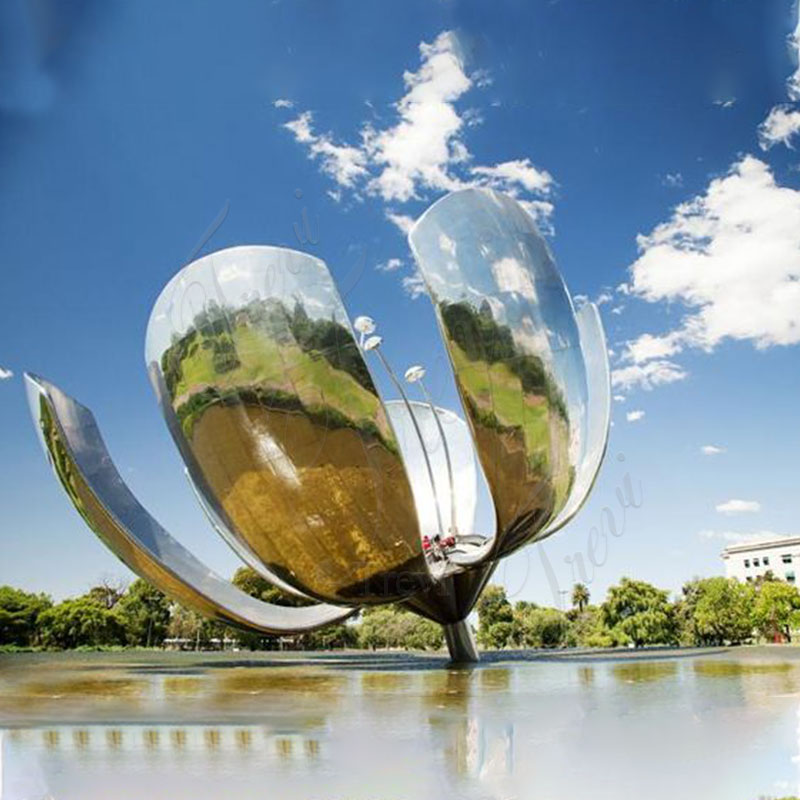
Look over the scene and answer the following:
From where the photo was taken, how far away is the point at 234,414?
9.45m

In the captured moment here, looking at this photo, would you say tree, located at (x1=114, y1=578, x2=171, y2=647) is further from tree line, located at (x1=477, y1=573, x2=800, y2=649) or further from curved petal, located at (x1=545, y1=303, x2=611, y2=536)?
curved petal, located at (x1=545, y1=303, x2=611, y2=536)

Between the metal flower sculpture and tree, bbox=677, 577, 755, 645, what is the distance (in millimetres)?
22983

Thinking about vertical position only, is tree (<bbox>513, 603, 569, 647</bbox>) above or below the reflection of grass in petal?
below

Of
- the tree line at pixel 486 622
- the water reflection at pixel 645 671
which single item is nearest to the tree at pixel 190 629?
the tree line at pixel 486 622

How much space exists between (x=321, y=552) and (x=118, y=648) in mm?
31286

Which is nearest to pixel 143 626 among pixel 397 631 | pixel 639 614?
pixel 397 631

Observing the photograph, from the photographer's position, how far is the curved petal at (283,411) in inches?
355

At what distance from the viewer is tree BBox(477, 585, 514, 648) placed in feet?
111

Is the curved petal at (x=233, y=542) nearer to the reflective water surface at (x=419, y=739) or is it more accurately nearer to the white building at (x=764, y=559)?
the reflective water surface at (x=419, y=739)

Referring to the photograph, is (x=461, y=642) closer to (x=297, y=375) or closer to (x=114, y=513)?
(x=114, y=513)

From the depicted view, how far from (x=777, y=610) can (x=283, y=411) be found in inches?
1202

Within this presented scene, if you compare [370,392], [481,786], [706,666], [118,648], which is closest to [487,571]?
[706,666]

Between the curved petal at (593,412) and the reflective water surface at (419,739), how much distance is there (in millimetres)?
2573

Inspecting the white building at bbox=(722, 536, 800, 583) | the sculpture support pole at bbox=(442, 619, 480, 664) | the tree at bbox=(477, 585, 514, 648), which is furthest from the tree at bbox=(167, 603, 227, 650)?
the white building at bbox=(722, 536, 800, 583)
